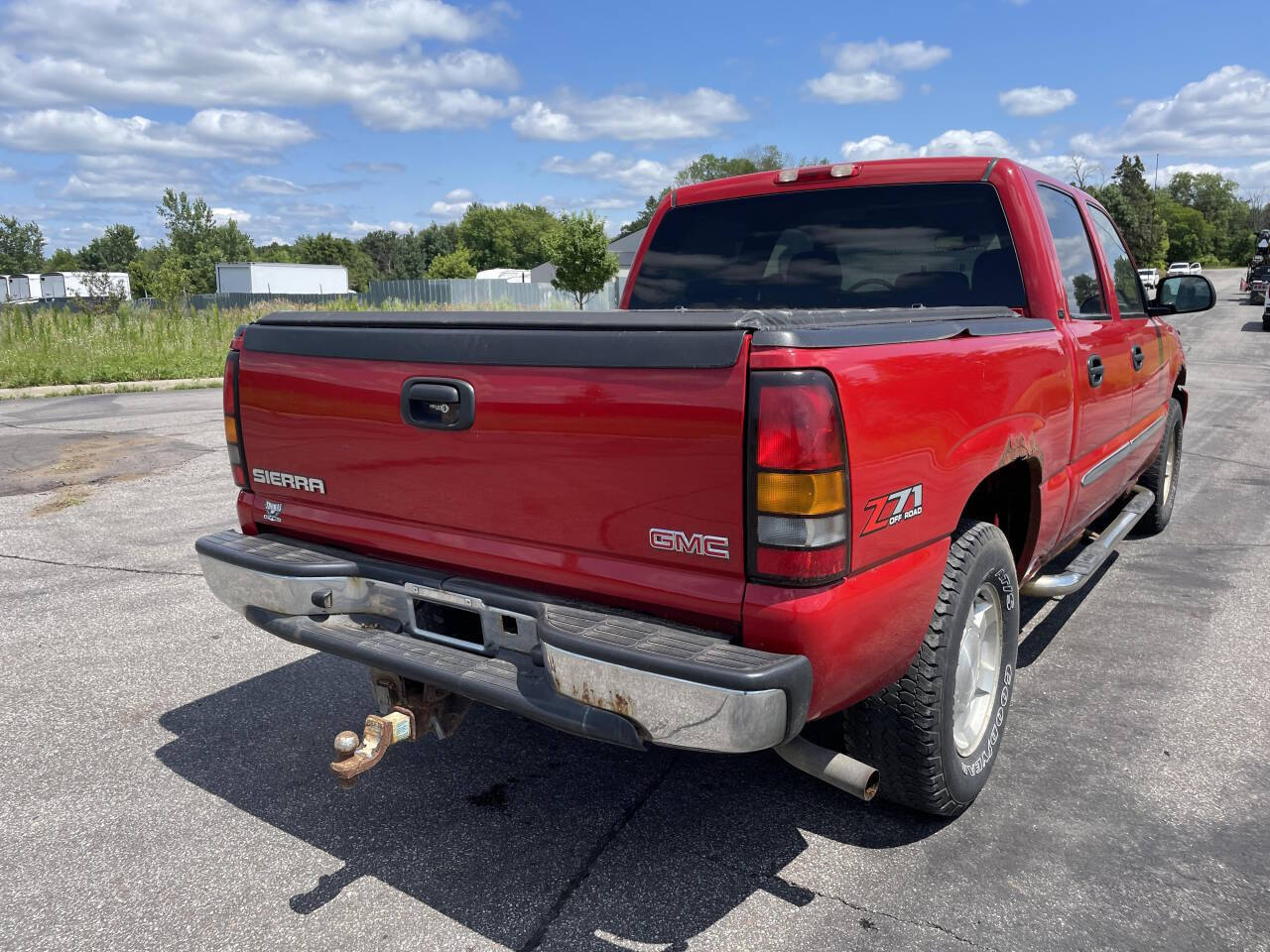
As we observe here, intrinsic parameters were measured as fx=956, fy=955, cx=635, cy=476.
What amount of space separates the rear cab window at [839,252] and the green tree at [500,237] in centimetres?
13140

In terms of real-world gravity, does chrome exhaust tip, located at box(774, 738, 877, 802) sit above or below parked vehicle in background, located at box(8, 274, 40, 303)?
below

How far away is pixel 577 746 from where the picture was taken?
3.66 m

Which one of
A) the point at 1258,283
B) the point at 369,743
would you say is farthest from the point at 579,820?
the point at 1258,283

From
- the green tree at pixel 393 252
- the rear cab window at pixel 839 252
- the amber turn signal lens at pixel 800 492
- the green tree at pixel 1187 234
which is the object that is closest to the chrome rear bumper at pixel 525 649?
the amber turn signal lens at pixel 800 492

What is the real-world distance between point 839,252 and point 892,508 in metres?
1.97

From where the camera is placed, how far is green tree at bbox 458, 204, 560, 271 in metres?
134

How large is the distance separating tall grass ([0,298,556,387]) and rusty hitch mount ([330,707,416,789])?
14512mm

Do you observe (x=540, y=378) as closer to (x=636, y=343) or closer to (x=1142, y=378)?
(x=636, y=343)

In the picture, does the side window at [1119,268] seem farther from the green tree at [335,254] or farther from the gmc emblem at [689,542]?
the green tree at [335,254]

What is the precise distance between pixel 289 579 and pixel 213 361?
1798 centimetres

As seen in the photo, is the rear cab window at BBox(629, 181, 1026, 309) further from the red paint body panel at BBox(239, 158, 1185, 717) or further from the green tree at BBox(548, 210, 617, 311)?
the green tree at BBox(548, 210, 617, 311)

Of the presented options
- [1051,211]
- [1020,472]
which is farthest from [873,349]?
[1051,211]

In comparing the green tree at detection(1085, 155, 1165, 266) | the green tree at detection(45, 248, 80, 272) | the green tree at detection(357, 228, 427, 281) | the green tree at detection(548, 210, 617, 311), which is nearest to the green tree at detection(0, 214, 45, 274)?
the green tree at detection(45, 248, 80, 272)

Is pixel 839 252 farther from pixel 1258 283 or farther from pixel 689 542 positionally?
pixel 1258 283
